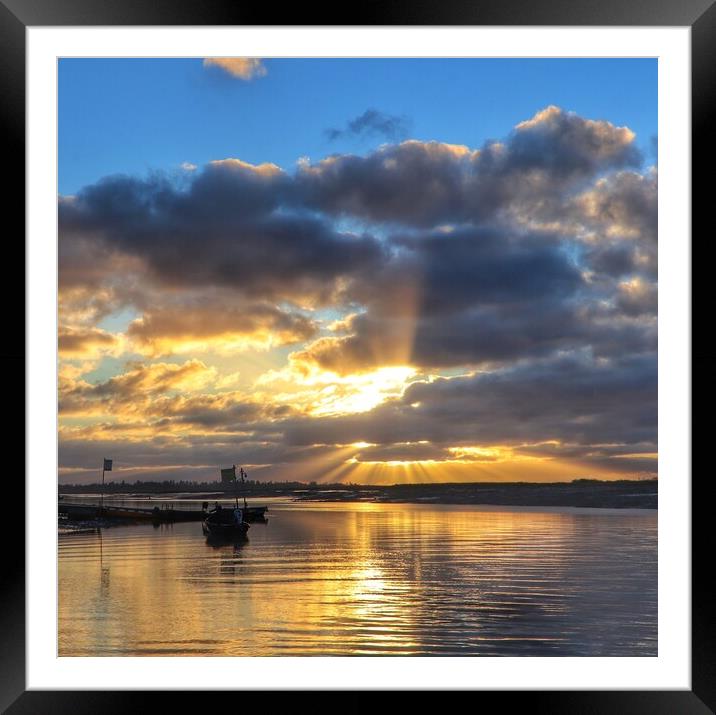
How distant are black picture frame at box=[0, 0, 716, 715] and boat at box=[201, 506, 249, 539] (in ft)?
64.6

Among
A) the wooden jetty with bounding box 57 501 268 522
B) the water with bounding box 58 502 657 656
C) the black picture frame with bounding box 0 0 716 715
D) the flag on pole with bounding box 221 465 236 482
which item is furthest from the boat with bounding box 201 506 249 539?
the black picture frame with bounding box 0 0 716 715

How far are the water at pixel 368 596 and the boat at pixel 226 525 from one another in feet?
3.07

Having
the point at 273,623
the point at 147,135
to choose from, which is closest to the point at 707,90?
the point at 273,623

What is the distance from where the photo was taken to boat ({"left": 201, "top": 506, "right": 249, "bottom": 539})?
73.4 ft

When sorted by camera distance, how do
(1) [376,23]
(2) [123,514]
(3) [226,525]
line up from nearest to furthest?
(1) [376,23] → (3) [226,525] → (2) [123,514]

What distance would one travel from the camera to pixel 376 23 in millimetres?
2986

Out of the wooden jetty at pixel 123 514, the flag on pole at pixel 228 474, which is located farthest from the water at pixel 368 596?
the wooden jetty at pixel 123 514

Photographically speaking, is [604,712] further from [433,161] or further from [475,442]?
[475,442]

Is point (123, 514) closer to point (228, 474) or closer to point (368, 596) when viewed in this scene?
point (228, 474)

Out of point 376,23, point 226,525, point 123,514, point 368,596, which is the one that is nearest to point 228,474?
point 226,525

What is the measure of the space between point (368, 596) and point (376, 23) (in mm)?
9854

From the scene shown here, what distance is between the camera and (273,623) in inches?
388

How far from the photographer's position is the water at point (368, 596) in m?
8.99

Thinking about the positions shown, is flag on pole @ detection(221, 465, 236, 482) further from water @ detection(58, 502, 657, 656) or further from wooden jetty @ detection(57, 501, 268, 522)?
water @ detection(58, 502, 657, 656)
